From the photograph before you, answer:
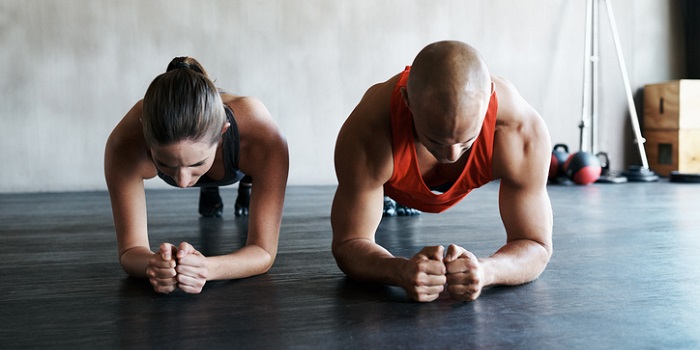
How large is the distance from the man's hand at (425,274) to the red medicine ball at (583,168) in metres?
3.23

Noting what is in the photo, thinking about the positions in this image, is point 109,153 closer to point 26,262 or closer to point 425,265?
point 26,262

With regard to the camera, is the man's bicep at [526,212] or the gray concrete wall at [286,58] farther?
the gray concrete wall at [286,58]

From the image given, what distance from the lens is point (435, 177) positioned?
5.29ft

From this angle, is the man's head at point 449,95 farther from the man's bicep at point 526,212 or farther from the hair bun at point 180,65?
the hair bun at point 180,65

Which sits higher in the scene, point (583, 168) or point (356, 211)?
point (356, 211)

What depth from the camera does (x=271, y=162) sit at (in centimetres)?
167

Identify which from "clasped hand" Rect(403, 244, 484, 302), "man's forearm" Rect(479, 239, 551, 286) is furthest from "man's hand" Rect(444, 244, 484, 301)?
"man's forearm" Rect(479, 239, 551, 286)

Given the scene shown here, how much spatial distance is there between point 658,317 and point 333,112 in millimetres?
3396

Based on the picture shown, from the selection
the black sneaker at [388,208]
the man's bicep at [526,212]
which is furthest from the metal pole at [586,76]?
the man's bicep at [526,212]

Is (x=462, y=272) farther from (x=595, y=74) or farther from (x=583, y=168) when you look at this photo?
(x=595, y=74)

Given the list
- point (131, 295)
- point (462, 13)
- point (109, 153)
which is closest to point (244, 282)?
point (131, 295)

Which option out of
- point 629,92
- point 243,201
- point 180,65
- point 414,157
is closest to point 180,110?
point 180,65

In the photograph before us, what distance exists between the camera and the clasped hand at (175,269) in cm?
140

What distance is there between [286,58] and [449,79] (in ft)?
10.9
